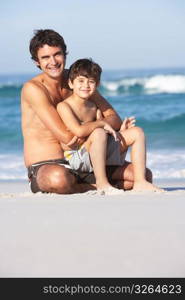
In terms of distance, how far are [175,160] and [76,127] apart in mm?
4555

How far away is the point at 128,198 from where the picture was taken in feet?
18.5

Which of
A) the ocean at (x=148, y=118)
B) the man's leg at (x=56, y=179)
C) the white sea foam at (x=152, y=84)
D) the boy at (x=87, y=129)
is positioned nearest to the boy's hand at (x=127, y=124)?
the boy at (x=87, y=129)

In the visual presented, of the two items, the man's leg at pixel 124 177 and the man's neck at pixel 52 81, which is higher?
the man's neck at pixel 52 81

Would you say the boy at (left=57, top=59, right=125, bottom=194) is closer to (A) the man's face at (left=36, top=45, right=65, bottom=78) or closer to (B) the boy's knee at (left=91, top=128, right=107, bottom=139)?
(B) the boy's knee at (left=91, top=128, right=107, bottom=139)

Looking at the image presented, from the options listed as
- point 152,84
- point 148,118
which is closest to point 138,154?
point 148,118

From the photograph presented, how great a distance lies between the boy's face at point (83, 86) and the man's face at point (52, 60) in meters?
0.19

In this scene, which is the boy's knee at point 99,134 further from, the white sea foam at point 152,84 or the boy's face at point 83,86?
the white sea foam at point 152,84

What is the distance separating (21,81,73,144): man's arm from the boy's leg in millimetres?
443

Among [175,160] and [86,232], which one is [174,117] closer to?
[175,160]

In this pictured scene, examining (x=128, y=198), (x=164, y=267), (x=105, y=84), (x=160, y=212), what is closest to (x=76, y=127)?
(x=128, y=198)

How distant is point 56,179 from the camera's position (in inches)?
231

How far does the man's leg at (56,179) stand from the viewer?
19.3ft

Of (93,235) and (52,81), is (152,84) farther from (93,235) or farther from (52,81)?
(93,235)

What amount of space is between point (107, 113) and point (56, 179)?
0.75m
